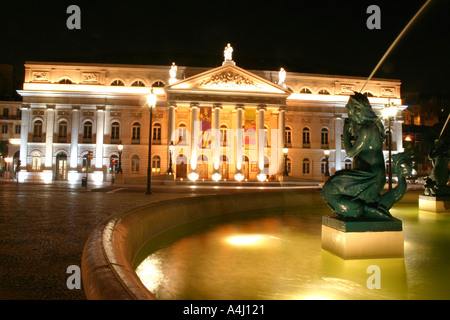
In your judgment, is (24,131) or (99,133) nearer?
(24,131)

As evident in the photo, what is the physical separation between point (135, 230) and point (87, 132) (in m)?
42.1

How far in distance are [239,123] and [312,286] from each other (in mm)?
36693

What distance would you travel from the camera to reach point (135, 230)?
5.82m

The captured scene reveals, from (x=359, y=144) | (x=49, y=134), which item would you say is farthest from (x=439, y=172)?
(x=49, y=134)

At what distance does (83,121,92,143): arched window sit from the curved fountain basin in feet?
125

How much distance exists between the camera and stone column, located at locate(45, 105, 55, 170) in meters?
42.6

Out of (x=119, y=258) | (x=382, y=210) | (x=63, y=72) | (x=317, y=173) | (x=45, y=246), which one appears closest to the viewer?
(x=119, y=258)

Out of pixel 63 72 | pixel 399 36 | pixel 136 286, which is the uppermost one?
pixel 63 72

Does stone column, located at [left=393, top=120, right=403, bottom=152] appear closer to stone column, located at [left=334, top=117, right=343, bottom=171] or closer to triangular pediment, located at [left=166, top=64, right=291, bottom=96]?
stone column, located at [left=334, top=117, right=343, bottom=171]

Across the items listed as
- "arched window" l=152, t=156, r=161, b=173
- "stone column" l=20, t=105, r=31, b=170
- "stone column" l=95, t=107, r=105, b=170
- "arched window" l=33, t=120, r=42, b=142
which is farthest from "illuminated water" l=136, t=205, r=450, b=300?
"stone column" l=20, t=105, r=31, b=170

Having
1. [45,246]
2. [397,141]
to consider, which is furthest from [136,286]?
[397,141]

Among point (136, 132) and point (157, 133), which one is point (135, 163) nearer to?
point (136, 132)
